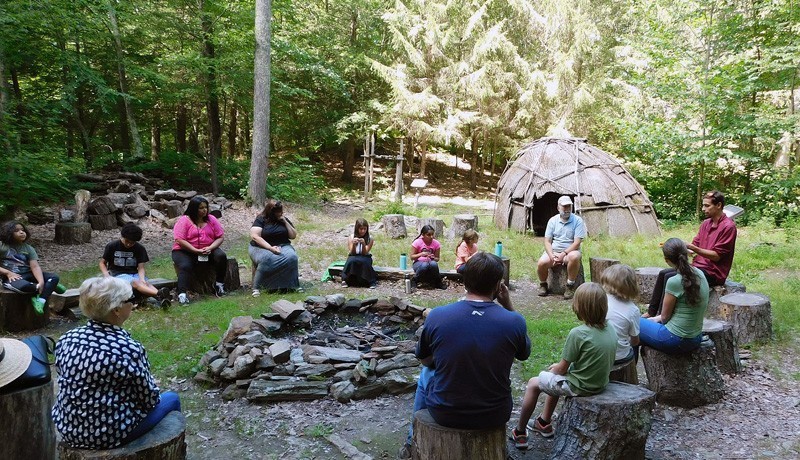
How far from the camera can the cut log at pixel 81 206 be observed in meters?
10.9

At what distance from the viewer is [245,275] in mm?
8656

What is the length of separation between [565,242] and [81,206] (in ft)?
32.6

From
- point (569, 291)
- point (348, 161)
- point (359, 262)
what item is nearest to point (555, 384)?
point (569, 291)

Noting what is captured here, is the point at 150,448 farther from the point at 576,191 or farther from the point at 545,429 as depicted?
the point at 576,191

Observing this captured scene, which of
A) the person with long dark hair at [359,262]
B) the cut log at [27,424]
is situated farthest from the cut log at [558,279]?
the cut log at [27,424]

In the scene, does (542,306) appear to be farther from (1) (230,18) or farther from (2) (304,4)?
(2) (304,4)

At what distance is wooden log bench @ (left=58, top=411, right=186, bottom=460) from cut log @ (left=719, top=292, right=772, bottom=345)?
5292 mm

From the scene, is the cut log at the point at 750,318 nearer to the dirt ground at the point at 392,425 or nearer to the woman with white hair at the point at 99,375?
the dirt ground at the point at 392,425

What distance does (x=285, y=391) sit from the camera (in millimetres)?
4164

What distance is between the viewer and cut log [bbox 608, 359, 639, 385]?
3661 mm

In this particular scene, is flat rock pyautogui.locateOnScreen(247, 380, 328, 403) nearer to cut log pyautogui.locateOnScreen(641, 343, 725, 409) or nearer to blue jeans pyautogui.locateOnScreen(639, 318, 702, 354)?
blue jeans pyautogui.locateOnScreen(639, 318, 702, 354)

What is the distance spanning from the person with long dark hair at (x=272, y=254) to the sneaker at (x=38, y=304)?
245cm

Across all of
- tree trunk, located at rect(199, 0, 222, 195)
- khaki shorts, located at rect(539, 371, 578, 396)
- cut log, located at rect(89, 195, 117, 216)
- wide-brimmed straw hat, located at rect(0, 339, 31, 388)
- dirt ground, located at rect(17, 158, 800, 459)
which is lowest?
dirt ground, located at rect(17, 158, 800, 459)

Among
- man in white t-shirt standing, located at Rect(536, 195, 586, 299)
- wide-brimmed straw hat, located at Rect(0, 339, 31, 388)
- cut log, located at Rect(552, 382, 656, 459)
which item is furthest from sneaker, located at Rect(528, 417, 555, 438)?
man in white t-shirt standing, located at Rect(536, 195, 586, 299)
